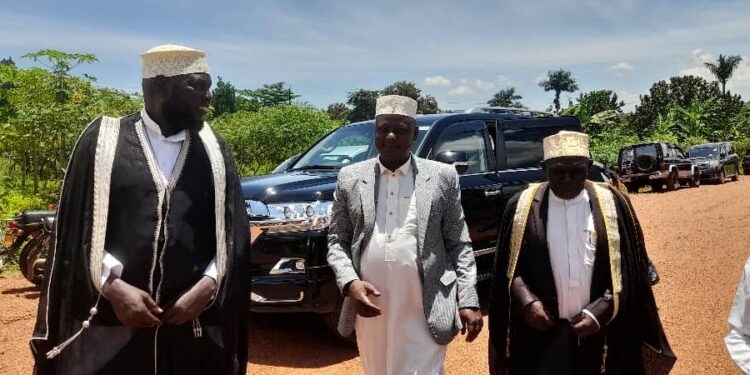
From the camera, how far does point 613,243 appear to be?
300 centimetres

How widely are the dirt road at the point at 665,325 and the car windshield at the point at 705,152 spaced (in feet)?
55.9

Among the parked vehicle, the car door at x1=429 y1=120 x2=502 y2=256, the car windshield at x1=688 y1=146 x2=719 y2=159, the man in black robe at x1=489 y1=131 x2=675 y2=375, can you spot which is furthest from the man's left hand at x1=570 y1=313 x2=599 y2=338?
the car windshield at x1=688 y1=146 x2=719 y2=159

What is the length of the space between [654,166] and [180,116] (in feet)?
69.6

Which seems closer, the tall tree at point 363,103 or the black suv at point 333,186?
the black suv at point 333,186

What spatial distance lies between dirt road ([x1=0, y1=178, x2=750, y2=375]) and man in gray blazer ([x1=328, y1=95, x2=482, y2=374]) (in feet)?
5.68

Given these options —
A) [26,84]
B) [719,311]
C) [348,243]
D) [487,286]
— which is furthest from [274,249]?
[26,84]

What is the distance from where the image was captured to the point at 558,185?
306 cm

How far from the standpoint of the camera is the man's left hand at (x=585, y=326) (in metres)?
2.93

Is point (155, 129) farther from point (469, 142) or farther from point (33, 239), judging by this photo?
point (33, 239)

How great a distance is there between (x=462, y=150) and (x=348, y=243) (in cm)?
320

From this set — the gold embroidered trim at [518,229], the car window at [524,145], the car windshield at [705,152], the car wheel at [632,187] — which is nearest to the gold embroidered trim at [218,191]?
the gold embroidered trim at [518,229]

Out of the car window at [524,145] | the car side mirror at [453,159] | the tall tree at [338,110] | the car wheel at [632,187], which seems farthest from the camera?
the tall tree at [338,110]

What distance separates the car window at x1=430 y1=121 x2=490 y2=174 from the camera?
593 cm

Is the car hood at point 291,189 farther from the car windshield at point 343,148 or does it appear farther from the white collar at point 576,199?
the white collar at point 576,199
